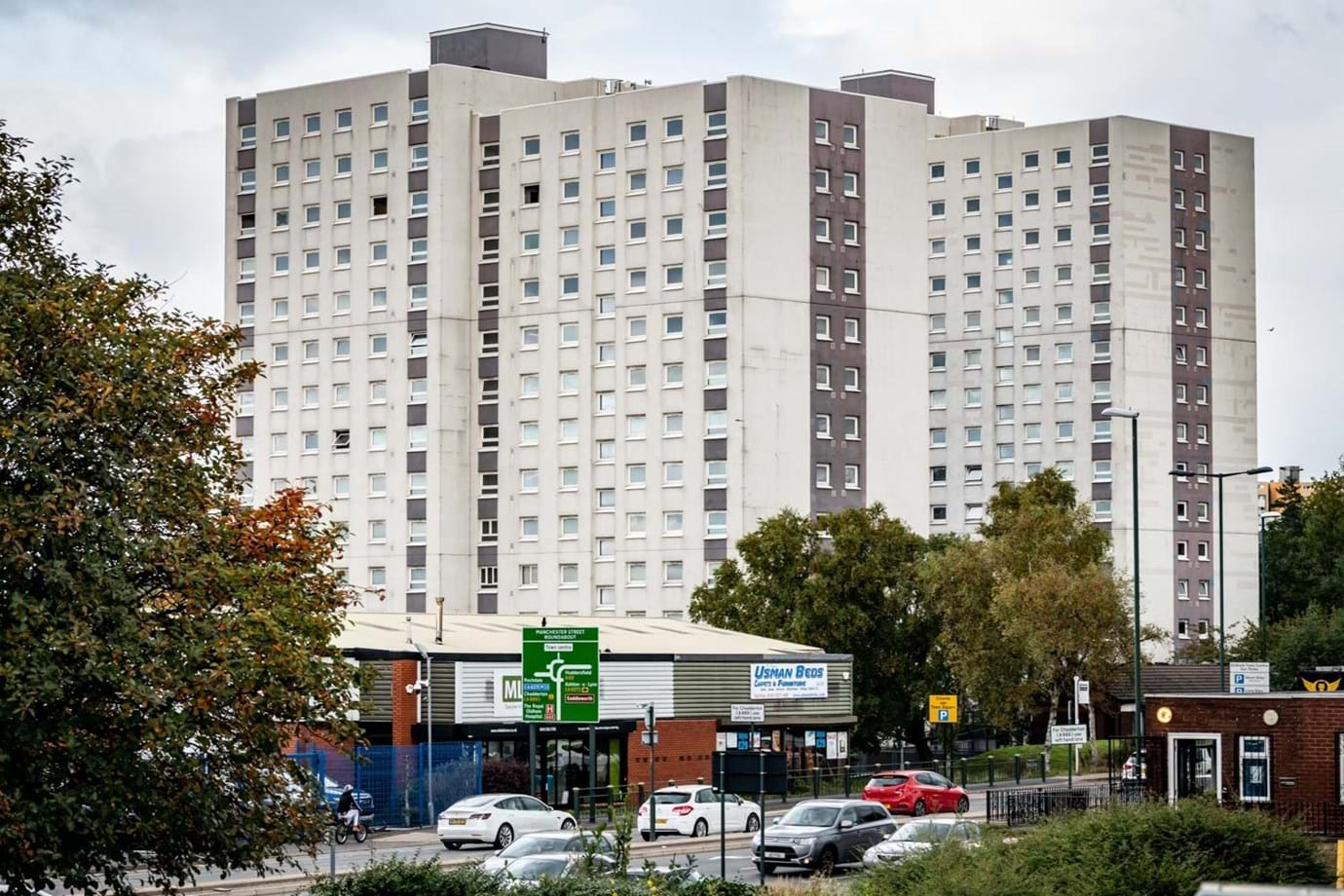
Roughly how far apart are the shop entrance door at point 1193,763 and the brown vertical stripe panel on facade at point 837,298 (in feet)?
195

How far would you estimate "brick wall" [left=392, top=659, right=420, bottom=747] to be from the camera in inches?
2381

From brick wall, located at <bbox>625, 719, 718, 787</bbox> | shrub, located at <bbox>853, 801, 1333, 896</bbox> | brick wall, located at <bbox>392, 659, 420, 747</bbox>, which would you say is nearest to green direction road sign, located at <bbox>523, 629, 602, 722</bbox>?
brick wall, located at <bbox>392, 659, 420, 747</bbox>

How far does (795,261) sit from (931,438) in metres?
40.8

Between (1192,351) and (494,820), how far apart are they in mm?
92167

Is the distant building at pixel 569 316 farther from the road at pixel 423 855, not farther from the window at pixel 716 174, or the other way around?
the road at pixel 423 855

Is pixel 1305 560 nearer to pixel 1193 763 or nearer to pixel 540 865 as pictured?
pixel 1193 763

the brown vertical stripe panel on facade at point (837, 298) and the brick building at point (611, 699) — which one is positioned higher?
the brown vertical stripe panel on facade at point (837, 298)

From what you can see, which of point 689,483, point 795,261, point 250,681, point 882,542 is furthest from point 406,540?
point 250,681

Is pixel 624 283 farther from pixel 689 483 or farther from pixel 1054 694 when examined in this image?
pixel 1054 694

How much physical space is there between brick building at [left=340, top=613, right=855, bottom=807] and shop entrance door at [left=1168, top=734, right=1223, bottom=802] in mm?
16802

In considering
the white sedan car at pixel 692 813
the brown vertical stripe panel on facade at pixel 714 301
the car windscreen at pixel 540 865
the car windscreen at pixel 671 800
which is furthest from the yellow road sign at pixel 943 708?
the car windscreen at pixel 540 865

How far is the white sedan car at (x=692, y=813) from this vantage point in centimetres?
5372

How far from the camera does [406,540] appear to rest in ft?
360

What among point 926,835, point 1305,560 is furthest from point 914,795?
point 1305,560
